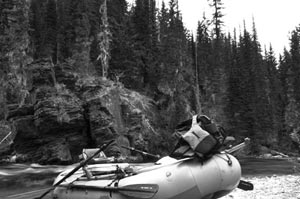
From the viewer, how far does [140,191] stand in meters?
5.41

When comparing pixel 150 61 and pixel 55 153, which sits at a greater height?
pixel 150 61

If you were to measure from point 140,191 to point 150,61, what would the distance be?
121 feet

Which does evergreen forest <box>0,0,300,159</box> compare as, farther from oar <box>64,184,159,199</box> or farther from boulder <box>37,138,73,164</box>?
oar <box>64,184,159,199</box>

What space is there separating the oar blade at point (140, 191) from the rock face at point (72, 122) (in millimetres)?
20908

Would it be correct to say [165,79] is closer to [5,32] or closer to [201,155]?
[5,32]

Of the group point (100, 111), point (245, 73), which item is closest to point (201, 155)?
point (100, 111)

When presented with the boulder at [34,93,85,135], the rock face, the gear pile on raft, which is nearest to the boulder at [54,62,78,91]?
the rock face

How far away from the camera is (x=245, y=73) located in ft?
150

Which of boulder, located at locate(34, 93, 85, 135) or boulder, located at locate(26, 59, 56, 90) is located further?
boulder, located at locate(26, 59, 56, 90)

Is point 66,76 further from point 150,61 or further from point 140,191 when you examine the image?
point 140,191

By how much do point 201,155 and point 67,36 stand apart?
122ft

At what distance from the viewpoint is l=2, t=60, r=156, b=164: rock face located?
27328 millimetres

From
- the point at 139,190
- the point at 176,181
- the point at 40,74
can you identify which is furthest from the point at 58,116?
the point at 176,181

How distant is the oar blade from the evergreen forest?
26.7 metres
